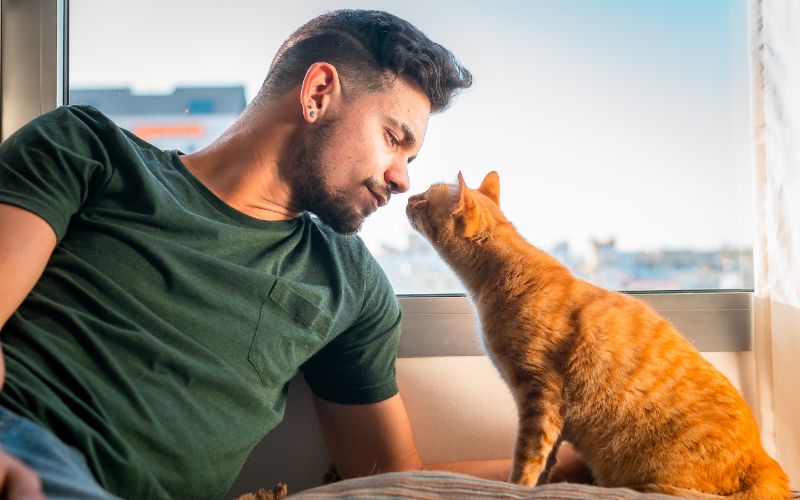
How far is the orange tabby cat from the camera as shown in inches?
37.9

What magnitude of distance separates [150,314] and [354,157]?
0.43 m

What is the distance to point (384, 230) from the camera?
146 cm

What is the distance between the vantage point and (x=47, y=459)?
635 mm

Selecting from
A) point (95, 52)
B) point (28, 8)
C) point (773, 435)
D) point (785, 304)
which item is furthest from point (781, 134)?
point (28, 8)

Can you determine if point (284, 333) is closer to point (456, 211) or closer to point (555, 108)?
point (456, 211)

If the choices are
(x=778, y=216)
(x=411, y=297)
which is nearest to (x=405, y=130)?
(x=411, y=297)

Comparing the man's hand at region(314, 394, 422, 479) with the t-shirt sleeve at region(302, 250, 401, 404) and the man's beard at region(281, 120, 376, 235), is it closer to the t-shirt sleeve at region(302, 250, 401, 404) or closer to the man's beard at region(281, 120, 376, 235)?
the t-shirt sleeve at region(302, 250, 401, 404)

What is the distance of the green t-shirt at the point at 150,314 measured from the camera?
852mm

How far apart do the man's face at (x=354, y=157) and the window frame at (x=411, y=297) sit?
0.32 m

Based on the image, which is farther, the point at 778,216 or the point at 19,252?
the point at 778,216

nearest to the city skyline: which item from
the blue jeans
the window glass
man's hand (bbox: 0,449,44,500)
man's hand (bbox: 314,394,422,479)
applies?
the window glass

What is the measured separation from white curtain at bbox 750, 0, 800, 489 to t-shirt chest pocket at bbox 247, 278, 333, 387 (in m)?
0.89

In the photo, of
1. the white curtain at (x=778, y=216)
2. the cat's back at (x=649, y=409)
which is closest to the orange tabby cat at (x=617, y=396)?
the cat's back at (x=649, y=409)

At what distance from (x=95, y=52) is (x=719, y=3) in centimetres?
141
